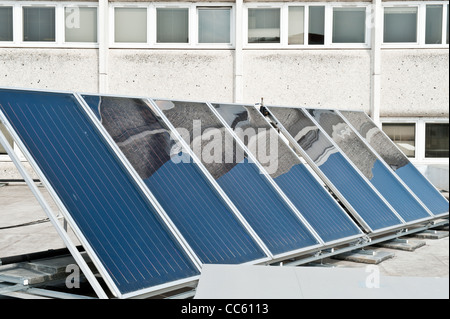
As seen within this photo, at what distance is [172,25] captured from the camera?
1558 centimetres

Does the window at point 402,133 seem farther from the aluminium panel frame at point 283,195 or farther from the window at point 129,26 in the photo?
the aluminium panel frame at point 283,195

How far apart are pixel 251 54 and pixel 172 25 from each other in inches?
96.1

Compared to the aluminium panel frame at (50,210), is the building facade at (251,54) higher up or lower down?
higher up

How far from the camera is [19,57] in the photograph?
15266mm

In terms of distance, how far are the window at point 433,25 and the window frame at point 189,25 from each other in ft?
17.4

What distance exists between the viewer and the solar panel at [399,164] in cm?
704

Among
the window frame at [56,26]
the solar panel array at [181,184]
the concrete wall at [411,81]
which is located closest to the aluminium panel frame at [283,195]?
the solar panel array at [181,184]

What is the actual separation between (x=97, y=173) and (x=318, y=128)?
11.3 ft

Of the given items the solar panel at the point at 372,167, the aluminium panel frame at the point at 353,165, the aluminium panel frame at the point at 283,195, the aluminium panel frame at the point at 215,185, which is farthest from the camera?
the solar panel at the point at 372,167

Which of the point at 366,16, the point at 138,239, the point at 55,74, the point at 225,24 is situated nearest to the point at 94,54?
the point at 55,74

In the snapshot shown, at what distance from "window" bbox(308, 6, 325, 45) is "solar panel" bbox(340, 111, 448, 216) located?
7.87m

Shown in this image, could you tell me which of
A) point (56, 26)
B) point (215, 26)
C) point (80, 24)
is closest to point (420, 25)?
point (215, 26)

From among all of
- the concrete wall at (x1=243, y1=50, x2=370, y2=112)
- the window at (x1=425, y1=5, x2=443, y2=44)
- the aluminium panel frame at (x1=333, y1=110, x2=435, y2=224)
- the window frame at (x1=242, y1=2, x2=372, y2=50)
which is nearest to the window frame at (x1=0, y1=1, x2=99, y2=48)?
the window frame at (x1=242, y1=2, x2=372, y2=50)

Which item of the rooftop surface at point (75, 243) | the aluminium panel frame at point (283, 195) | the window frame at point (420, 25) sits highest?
the window frame at point (420, 25)
